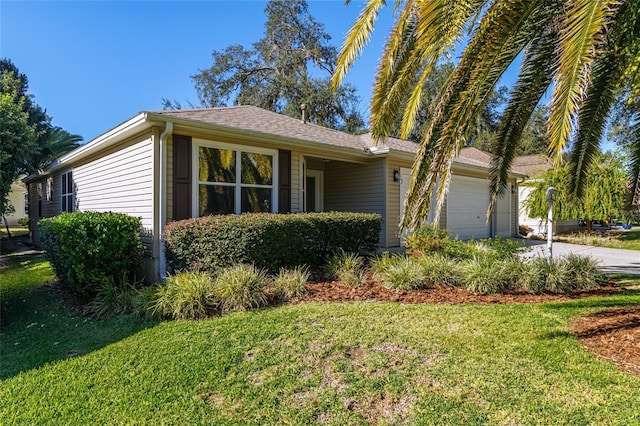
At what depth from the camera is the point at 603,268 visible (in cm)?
862

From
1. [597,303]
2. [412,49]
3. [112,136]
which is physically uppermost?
[412,49]

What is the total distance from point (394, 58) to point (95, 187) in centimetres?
914

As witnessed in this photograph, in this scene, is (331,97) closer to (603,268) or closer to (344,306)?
(603,268)

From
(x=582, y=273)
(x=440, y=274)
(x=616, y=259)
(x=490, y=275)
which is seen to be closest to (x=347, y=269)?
(x=440, y=274)

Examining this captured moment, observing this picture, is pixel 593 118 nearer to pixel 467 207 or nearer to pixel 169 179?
pixel 169 179

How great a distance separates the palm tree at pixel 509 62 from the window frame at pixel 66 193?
11.2 metres

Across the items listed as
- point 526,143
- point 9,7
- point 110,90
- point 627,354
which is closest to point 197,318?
point 627,354

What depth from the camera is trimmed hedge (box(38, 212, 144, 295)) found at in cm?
605

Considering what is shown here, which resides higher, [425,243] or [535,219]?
[535,219]

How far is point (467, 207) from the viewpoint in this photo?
1405cm

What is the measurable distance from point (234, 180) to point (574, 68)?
655 centimetres

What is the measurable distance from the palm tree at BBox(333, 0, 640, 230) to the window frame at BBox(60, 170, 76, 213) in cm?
1116

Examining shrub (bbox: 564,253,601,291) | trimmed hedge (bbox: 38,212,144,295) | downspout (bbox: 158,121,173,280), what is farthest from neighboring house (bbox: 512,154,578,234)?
trimmed hedge (bbox: 38,212,144,295)

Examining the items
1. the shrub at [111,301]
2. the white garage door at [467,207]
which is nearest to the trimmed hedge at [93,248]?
the shrub at [111,301]
